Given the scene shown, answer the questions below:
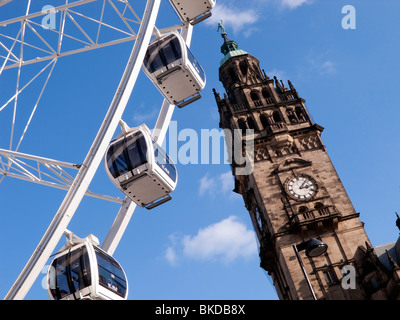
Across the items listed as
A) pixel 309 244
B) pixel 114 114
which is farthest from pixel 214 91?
pixel 114 114

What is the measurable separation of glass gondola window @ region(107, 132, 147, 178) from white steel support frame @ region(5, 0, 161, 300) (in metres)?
3.32

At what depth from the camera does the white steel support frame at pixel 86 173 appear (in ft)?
45.4

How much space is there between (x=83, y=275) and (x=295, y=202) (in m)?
36.5

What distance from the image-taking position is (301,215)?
1962 inches

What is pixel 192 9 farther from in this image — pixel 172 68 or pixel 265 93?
pixel 265 93

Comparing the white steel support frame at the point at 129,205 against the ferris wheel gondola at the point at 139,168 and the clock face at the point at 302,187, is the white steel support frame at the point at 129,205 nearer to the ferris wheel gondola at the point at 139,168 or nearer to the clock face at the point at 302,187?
the ferris wheel gondola at the point at 139,168

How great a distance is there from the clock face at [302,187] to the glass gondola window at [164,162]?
31.2 m

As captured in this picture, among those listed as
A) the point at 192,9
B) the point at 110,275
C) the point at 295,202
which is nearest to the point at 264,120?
the point at 295,202

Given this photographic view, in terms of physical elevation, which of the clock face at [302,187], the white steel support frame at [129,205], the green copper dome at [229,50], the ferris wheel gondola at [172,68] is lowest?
the white steel support frame at [129,205]

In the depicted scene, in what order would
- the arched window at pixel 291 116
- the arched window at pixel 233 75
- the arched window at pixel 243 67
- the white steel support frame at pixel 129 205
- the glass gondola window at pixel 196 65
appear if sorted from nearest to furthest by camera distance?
the white steel support frame at pixel 129 205 → the glass gondola window at pixel 196 65 → the arched window at pixel 291 116 → the arched window at pixel 233 75 → the arched window at pixel 243 67

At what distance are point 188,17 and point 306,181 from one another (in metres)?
30.3

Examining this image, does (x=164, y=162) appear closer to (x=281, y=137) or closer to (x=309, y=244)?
(x=309, y=244)

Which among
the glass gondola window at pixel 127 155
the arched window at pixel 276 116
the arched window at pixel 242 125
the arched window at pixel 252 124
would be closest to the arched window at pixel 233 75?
the arched window at pixel 252 124

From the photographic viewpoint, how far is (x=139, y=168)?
65.0 ft
